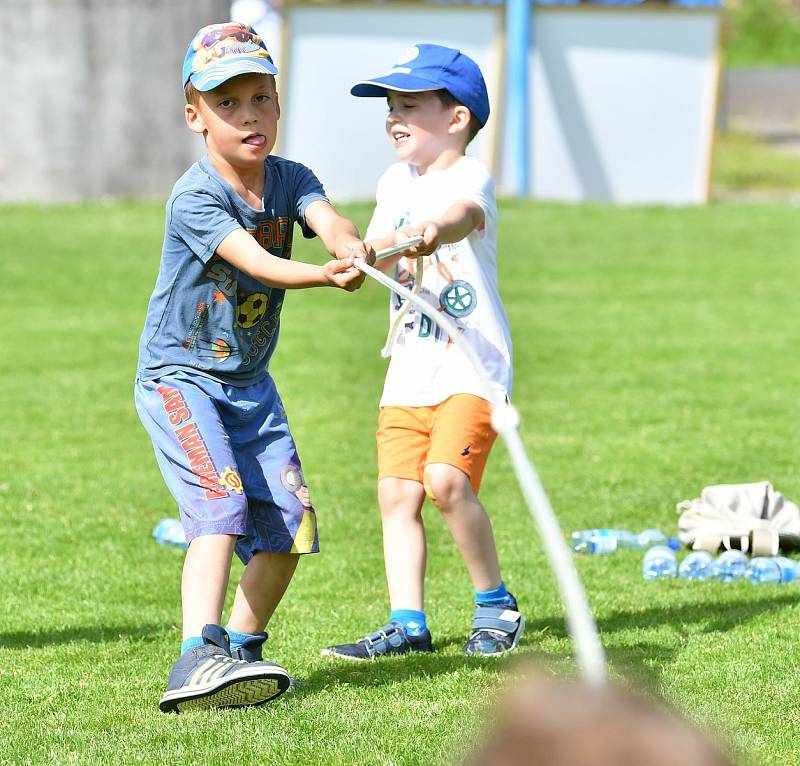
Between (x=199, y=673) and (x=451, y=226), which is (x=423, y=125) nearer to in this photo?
(x=451, y=226)

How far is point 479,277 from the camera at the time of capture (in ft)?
15.0

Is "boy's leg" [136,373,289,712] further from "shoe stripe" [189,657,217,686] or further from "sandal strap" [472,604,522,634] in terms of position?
"sandal strap" [472,604,522,634]

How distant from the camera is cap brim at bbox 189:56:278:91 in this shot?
12.7 ft

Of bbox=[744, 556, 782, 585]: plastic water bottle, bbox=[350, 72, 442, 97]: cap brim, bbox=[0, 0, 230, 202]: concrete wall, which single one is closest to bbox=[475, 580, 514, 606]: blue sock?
bbox=[744, 556, 782, 585]: plastic water bottle

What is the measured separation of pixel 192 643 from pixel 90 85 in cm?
1338

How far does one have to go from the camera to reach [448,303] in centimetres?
452

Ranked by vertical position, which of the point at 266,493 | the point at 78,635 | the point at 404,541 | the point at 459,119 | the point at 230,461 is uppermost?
the point at 459,119

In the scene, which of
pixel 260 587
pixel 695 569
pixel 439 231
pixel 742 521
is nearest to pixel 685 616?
pixel 695 569

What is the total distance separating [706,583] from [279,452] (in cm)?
195

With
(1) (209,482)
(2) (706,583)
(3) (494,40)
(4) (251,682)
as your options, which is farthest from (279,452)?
(3) (494,40)

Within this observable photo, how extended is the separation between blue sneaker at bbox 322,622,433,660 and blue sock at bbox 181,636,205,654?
0.74m

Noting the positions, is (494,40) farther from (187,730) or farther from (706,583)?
(187,730)

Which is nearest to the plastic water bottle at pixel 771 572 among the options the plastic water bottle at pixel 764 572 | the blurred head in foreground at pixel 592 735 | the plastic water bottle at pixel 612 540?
the plastic water bottle at pixel 764 572

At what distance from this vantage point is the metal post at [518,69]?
16.9 meters
